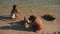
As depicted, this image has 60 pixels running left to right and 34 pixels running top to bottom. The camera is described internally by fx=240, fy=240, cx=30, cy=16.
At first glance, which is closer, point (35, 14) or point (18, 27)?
point (18, 27)

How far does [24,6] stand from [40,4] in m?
0.76

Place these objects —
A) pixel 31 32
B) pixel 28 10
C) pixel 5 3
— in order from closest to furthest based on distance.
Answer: pixel 31 32
pixel 28 10
pixel 5 3

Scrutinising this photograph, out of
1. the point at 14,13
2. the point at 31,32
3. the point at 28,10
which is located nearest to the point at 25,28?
the point at 31,32

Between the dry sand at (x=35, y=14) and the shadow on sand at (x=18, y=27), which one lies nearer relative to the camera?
the dry sand at (x=35, y=14)

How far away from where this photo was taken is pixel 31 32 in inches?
331

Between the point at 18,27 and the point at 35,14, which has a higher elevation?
the point at 35,14

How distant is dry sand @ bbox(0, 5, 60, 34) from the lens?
848 centimetres

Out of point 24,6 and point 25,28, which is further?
point 24,6

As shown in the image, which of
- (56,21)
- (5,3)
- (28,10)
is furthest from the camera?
(5,3)

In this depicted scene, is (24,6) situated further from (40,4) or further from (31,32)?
(31,32)

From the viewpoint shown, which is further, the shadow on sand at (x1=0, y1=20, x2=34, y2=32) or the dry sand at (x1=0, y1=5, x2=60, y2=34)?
the shadow on sand at (x1=0, y1=20, x2=34, y2=32)

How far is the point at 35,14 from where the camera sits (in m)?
9.87

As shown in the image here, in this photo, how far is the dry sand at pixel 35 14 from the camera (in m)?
8.48

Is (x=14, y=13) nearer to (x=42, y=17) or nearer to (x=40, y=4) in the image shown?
(x=42, y=17)
